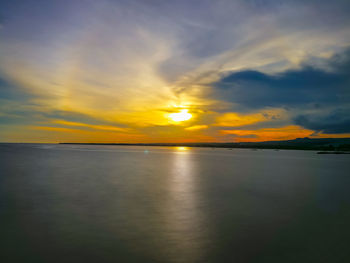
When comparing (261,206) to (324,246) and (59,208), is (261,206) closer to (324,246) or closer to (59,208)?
(324,246)


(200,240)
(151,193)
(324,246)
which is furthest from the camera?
(151,193)

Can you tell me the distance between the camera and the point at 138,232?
1082 cm

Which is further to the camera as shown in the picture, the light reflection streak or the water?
the light reflection streak

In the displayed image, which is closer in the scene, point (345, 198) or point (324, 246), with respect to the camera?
point (324, 246)

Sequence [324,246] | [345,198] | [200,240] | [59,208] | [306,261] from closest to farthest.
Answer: [306,261] → [324,246] → [200,240] → [59,208] → [345,198]

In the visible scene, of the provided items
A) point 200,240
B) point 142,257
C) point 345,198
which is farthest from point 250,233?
point 345,198

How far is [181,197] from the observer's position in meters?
19.3

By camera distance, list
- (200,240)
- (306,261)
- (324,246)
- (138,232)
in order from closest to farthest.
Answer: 1. (306,261)
2. (324,246)
3. (200,240)
4. (138,232)

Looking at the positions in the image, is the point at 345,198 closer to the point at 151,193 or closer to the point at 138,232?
the point at 151,193

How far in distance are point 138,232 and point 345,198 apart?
16.7 m

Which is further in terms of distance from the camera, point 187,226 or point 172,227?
point 187,226

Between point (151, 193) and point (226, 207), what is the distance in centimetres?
741

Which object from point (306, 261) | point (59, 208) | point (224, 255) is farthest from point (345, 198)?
point (59, 208)

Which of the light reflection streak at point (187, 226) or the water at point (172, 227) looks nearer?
the water at point (172, 227)
